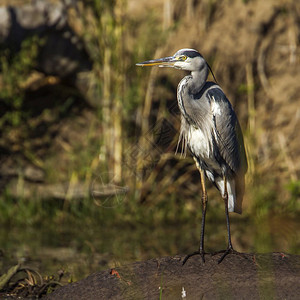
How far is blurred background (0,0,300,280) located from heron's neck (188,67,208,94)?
2.13 m

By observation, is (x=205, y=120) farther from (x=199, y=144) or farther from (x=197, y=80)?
(x=197, y=80)

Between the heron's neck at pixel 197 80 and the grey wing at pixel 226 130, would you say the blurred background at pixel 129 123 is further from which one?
the heron's neck at pixel 197 80

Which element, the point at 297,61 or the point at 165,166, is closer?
the point at 165,166

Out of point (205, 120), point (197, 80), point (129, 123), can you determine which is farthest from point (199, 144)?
point (129, 123)

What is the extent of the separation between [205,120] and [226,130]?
151mm

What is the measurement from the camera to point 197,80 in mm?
3721

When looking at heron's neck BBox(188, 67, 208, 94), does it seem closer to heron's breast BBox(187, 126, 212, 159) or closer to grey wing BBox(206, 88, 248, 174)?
grey wing BBox(206, 88, 248, 174)

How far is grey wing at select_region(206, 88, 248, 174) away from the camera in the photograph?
3.77 metres

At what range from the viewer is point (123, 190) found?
6504 mm

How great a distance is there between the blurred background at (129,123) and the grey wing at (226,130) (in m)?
1.79

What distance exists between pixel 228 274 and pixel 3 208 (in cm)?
368

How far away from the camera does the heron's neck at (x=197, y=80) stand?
3703 mm

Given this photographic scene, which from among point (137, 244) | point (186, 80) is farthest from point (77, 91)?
Answer: point (186, 80)

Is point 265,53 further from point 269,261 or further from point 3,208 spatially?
point 269,261
